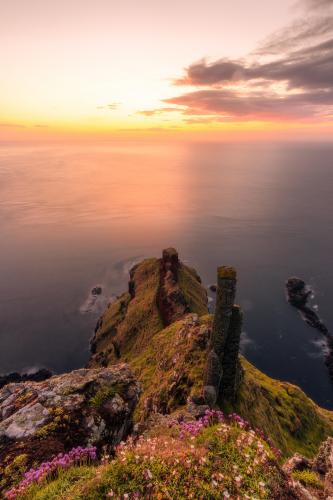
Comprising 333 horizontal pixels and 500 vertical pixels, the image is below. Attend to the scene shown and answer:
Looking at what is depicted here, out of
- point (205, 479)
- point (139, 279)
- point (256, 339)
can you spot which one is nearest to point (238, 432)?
point (205, 479)

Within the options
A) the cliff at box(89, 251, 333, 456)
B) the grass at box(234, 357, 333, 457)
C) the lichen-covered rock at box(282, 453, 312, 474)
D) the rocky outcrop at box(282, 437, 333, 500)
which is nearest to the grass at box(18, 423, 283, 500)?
the rocky outcrop at box(282, 437, 333, 500)

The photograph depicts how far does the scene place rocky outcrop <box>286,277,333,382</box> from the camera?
94306 millimetres

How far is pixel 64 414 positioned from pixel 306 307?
119 metres

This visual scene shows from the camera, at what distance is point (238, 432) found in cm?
1109

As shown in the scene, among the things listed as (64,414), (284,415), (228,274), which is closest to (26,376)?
(284,415)

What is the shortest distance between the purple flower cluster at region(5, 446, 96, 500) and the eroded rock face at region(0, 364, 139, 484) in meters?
0.97

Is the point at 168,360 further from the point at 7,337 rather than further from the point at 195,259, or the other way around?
the point at 195,259

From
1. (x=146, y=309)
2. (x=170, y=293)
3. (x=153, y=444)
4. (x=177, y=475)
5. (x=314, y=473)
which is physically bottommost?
(x=146, y=309)

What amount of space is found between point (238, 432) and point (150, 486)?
418 cm

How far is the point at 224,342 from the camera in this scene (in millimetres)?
30766

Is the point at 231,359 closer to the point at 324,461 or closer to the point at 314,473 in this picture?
the point at 324,461

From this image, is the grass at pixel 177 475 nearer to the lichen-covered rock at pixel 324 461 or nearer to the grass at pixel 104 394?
the grass at pixel 104 394

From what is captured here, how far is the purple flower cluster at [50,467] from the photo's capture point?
8.84 m

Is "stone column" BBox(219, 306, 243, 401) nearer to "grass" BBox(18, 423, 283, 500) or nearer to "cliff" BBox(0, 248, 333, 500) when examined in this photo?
"cliff" BBox(0, 248, 333, 500)
